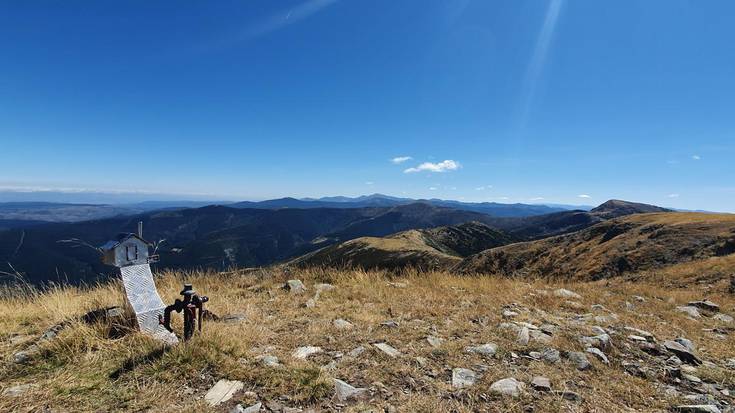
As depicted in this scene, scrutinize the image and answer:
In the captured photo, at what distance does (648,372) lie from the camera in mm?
4723

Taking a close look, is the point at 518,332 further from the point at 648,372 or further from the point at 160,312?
the point at 160,312

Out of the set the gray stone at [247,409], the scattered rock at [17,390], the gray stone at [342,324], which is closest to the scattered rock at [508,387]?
the gray stone at [247,409]

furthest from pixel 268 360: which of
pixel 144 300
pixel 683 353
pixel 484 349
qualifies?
pixel 683 353

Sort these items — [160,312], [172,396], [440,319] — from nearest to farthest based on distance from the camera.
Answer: [172,396], [160,312], [440,319]

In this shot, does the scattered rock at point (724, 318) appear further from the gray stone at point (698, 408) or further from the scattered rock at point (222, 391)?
the scattered rock at point (222, 391)

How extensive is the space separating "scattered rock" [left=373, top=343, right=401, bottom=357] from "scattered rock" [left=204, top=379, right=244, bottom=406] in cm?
192

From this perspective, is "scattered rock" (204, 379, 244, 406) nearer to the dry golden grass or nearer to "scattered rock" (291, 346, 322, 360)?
the dry golden grass

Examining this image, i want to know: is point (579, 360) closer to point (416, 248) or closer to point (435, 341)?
point (435, 341)

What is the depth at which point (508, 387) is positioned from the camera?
4.05 meters

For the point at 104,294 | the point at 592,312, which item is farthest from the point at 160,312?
the point at 592,312

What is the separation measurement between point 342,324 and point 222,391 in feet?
8.97

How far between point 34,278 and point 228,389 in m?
224

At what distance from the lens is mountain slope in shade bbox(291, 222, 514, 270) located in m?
64.4

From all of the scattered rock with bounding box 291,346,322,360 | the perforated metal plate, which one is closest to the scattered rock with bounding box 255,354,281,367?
the scattered rock with bounding box 291,346,322,360
